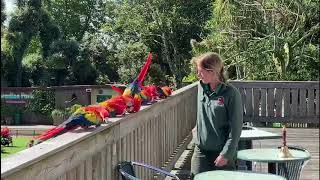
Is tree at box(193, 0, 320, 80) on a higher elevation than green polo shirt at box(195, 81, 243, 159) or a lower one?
higher

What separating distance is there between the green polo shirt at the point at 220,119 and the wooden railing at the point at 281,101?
22.5 ft

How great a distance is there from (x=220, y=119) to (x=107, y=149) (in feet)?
2.56

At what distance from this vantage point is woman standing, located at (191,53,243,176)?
345cm

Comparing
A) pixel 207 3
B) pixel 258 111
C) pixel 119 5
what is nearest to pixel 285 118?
pixel 258 111

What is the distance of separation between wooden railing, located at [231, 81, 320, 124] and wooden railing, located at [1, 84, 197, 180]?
13.2 feet

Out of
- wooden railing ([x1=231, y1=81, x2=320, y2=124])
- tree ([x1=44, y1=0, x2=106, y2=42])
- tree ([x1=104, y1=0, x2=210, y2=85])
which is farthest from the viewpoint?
tree ([x1=44, y1=0, x2=106, y2=42])

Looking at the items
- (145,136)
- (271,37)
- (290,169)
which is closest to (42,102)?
(271,37)

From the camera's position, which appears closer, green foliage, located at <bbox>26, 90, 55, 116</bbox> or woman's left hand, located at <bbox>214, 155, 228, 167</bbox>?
woman's left hand, located at <bbox>214, 155, 228, 167</bbox>

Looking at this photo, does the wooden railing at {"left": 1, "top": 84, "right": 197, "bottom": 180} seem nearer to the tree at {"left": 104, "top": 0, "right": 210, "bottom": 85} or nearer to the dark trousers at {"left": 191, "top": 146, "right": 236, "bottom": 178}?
the dark trousers at {"left": 191, "top": 146, "right": 236, "bottom": 178}

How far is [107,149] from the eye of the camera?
125 inches

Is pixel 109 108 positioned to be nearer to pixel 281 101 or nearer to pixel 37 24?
pixel 281 101

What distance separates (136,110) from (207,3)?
31.9m

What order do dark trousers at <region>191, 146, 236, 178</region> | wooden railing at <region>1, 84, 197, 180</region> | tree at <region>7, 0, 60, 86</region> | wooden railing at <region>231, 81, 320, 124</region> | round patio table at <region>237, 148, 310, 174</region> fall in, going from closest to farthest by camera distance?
wooden railing at <region>1, 84, 197, 180</region>, dark trousers at <region>191, 146, 236, 178</region>, round patio table at <region>237, 148, 310, 174</region>, wooden railing at <region>231, 81, 320, 124</region>, tree at <region>7, 0, 60, 86</region>

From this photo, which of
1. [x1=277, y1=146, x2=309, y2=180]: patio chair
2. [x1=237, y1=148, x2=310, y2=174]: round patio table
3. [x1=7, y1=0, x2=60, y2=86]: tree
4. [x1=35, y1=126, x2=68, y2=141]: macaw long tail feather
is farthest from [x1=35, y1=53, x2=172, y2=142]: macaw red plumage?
[x1=7, y1=0, x2=60, y2=86]: tree
